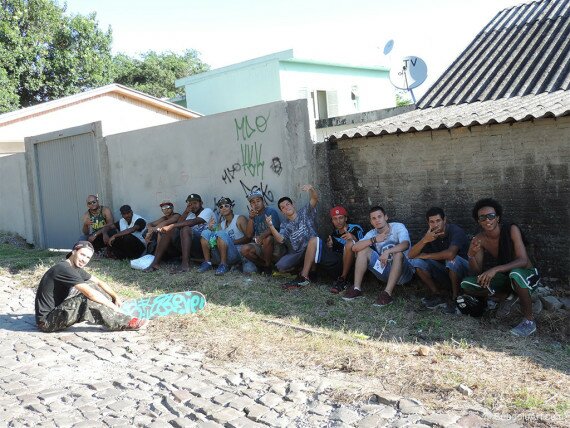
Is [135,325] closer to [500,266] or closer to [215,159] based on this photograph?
[500,266]

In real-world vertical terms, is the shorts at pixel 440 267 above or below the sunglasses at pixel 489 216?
below

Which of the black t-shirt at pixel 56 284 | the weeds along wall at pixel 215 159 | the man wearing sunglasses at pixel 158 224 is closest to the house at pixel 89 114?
the weeds along wall at pixel 215 159

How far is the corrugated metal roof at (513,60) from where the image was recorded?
8391 millimetres

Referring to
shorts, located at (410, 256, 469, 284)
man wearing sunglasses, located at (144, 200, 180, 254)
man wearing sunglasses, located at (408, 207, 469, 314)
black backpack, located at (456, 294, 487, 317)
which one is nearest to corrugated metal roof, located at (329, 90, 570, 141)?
man wearing sunglasses, located at (408, 207, 469, 314)

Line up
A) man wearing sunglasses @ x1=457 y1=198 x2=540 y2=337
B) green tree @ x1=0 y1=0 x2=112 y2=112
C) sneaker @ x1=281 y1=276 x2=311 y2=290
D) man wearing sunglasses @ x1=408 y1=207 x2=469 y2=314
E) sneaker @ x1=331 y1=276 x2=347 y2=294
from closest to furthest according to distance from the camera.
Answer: man wearing sunglasses @ x1=457 y1=198 x2=540 y2=337, man wearing sunglasses @ x1=408 y1=207 x2=469 y2=314, sneaker @ x1=331 y1=276 x2=347 y2=294, sneaker @ x1=281 y1=276 x2=311 y2=290, green tree @ x1=0 y1=0 x2=112 y2=112

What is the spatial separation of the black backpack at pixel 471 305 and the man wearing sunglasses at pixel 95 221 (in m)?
6.77

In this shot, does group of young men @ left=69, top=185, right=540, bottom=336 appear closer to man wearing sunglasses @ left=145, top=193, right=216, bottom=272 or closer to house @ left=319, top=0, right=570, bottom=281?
man wearing sunglasses @ left=145, top=193, right=216, bottom=272

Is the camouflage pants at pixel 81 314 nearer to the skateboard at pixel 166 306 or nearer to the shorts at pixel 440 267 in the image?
the skateboard at pixel 166 306

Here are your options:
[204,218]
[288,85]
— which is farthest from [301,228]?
[288,85]

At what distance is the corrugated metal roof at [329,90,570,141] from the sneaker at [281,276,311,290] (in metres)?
1.90

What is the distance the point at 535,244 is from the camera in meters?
6.67

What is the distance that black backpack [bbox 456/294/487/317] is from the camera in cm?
Result: 607

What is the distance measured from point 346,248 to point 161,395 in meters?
3.36

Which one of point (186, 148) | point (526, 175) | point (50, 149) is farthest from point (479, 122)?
point (50, 149)
